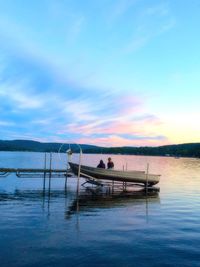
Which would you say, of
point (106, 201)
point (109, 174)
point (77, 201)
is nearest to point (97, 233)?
point (77, 201)

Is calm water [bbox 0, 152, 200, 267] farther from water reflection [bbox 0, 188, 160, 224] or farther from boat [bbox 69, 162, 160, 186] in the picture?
boat [bbox 69, 162, 160, 186]

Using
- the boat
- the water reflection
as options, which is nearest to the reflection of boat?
the water reflection

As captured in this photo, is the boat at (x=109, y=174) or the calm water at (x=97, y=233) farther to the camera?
the boat at (x=109, y=174)

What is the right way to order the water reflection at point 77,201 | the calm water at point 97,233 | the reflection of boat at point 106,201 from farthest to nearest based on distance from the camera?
the reflection of boat at point 106,201 < the water reflection at point 77,201 < the calm water at point 97,233

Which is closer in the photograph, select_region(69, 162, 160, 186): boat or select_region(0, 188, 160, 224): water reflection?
select_region(0, 188, 160, 224): water reflection

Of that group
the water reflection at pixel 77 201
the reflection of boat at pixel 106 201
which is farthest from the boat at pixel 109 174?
the reflection of boat at pixel 106 201

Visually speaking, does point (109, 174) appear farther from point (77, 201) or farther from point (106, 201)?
point (77, 201)

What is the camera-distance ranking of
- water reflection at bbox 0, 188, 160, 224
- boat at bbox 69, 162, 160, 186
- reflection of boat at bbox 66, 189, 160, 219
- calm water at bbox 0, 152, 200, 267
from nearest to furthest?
calm water at bbox 0, 152, 200, 267 < water reflection at bbox 0, 188, 160, 224 < reflection of boat at bbox 66, 189, 160, 219 < boat at bbox 69, 162, 160, 186

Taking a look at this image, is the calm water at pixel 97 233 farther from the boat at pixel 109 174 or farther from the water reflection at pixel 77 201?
the boat at pixel 109 174

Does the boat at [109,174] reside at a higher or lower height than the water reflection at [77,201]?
higher

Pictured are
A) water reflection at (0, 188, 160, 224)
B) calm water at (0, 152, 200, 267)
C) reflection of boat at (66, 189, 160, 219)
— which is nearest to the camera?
calm water at (0, 152, 200, 267)

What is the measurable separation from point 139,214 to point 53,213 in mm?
5964

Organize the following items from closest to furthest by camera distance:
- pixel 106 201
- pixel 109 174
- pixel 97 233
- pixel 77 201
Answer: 1. pixel 97 233
2. pixel 77 201
3. pixel 106 201
4. pixel 109 174

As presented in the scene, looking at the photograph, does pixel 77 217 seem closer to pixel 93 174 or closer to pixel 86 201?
pixel 86 201
